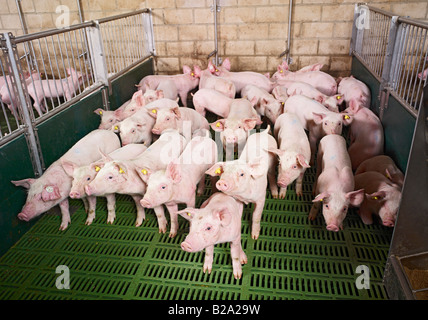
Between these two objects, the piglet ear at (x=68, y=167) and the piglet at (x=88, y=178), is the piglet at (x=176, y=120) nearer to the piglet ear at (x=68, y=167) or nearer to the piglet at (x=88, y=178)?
the piglet at (x=88, y=178)

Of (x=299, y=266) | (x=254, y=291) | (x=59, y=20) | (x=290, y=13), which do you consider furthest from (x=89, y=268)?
(x=59, y=20)

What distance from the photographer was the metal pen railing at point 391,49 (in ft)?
11.6

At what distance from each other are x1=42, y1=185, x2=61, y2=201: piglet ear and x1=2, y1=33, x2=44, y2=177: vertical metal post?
382 millimetres

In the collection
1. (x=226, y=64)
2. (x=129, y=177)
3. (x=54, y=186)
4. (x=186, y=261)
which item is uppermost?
(x=226, y=64)

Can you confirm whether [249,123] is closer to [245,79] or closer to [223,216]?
[223,216]

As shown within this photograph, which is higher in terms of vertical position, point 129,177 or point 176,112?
point 176,112

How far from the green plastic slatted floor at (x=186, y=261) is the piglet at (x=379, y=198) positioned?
0.15 m

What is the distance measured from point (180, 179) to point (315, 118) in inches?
80.0

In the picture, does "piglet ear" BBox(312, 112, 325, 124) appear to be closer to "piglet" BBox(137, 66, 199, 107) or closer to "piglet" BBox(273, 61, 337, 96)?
"piglet" BBox(273, 61, 337, 96)

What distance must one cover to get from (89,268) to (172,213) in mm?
789

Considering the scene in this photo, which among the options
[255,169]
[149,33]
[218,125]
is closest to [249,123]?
[218,125]

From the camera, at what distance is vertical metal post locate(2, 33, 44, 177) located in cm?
303

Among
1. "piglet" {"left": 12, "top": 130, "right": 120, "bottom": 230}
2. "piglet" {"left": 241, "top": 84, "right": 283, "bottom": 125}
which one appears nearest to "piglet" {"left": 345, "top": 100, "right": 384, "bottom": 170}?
"piglet" {"left": 241, "top": 84, "right": 283, "bottom": 125}

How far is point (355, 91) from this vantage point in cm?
488
